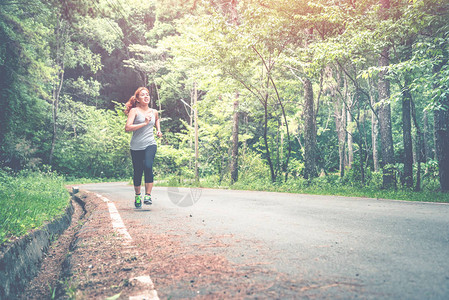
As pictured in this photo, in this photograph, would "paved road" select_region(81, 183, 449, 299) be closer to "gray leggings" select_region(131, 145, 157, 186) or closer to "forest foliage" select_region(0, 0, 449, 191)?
"gray leggings" select_region(131, 145, 157, 186)

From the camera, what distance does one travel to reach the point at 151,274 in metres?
2.15

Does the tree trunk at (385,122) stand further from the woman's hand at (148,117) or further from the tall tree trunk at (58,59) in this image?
the tall tree trunk at (58,59)

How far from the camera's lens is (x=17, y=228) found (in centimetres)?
328

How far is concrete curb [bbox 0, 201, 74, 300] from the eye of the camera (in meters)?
2.34

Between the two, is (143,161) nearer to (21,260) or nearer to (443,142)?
(21,260)

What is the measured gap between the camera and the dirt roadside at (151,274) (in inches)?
71.9

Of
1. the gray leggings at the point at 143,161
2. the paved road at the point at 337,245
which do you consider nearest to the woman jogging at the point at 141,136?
the gray leggings at the point at 143,161

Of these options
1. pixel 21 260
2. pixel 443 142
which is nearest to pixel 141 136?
pixel 21 260

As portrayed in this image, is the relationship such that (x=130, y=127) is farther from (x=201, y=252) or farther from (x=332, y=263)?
(x=332, y=263)

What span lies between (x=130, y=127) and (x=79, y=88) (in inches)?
1131

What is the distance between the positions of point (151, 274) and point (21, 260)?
1.43 metres

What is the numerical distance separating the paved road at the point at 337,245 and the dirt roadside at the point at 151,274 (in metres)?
0.14

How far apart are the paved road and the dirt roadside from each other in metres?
0.14

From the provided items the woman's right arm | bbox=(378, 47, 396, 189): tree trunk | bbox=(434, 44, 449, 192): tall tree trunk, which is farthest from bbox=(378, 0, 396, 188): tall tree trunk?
the woman's right arm
